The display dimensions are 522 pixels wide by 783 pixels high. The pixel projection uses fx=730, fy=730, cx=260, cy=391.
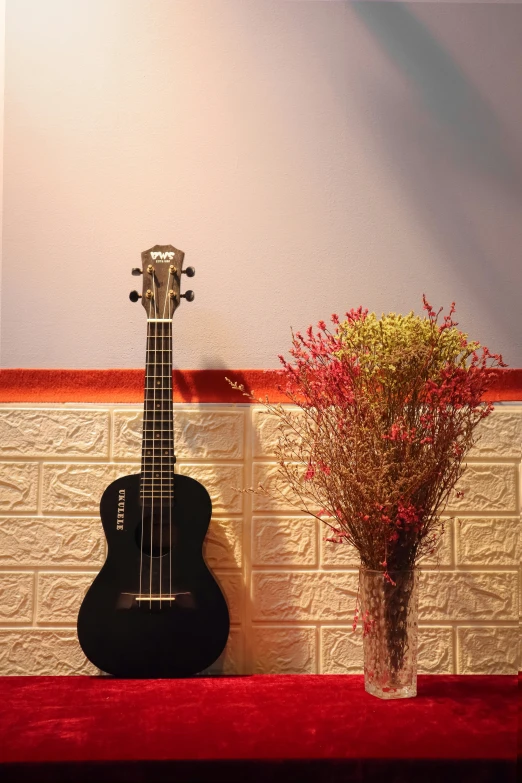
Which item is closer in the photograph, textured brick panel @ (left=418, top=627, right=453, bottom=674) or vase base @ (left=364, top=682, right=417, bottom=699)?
vase base @ (left=364, top=682, right=417, bottom=699)

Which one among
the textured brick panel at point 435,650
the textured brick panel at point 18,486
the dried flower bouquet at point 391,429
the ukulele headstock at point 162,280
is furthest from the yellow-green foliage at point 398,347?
the textured brick panel at point 18,486

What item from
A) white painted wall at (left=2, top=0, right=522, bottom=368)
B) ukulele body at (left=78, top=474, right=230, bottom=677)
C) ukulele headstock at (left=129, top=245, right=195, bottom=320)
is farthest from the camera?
white painted wall at (left=2, top=0, right=522, bottom=368)

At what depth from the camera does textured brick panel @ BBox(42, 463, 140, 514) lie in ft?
5.45

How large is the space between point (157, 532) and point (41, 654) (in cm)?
40

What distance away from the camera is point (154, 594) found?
152 cm

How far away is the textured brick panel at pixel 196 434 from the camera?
5.50 feet

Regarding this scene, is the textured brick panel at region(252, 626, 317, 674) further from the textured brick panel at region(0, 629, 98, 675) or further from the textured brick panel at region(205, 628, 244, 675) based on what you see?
the textured brick panel at region(0, 629, 98, 675)

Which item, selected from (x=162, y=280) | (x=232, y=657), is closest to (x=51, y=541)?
(x=232, y=657)

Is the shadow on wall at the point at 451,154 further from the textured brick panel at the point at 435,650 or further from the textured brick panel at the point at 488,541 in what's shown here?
the textured brick panel at the point at 435,650

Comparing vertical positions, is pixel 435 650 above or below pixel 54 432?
below

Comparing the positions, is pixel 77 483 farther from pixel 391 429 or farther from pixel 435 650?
pixel 435 650

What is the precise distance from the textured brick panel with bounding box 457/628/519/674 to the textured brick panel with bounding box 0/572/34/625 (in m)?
0.97

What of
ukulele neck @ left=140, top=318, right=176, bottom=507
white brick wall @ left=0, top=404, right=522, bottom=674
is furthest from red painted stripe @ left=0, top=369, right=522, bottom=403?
ukulele neck @ left=140, top=318, right=176, bottom=507

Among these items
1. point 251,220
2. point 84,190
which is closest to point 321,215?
point 251,220
